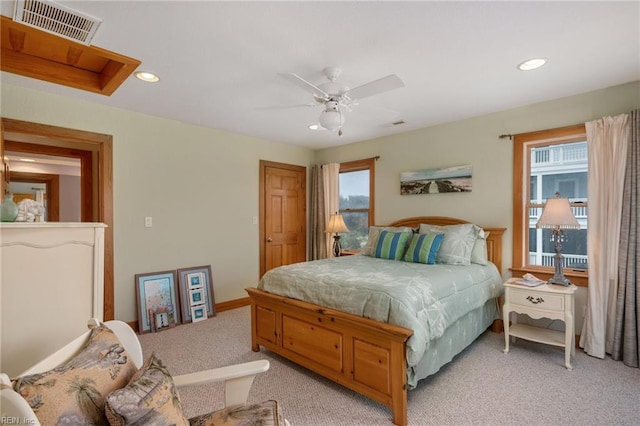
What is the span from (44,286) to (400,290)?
77.7 inches

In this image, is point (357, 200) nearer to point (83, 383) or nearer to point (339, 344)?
point (339, 344)

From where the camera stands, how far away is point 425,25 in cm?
191

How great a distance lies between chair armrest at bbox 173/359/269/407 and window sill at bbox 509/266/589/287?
3.09 metres

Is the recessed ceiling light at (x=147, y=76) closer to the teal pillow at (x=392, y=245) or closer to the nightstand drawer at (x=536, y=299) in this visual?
the teal pillow at (x=392, y=245)

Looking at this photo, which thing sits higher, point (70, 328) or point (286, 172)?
point (286, 172)

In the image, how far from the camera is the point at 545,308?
8.87 ft

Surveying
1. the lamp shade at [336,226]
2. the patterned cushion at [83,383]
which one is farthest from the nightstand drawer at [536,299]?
the patterned cushion at [83,383]

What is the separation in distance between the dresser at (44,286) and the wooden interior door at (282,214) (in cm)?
315

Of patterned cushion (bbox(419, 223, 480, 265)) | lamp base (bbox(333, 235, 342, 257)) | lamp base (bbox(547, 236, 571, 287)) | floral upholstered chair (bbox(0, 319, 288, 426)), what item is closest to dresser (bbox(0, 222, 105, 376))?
floral upholstered chair (bbox(0, 319, 288, 426))

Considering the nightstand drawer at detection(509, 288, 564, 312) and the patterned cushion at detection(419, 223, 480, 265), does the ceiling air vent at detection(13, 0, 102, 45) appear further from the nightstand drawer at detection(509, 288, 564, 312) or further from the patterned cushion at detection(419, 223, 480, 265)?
the nightstand drawer at detection(509, 288, 564, 312)

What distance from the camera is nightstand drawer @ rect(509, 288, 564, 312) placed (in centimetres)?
265

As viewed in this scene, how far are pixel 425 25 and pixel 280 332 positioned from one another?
100 inches

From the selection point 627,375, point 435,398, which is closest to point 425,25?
point 435,398

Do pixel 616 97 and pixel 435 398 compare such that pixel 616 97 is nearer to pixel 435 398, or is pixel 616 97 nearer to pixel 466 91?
pixel 466 91
